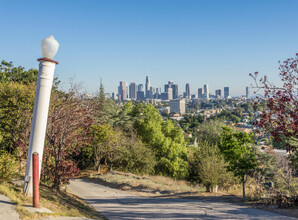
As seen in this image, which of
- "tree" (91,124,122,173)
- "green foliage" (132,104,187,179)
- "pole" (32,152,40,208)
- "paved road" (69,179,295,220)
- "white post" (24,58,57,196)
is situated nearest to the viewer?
"pole" (32,152,40,208)

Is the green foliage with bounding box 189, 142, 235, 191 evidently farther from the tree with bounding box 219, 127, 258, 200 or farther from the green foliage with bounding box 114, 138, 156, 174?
the green foliage with bounding box 114, 138, 156, 174

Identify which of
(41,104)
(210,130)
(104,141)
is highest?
(210,130)

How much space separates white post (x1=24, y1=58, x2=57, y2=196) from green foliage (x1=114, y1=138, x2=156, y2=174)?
46.5 feet

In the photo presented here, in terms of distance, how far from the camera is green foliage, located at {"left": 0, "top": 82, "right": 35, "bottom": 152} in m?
13.3

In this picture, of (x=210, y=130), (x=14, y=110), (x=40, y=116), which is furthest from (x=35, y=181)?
(x=210, y=130)

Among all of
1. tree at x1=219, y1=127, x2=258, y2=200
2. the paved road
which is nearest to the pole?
the paved road

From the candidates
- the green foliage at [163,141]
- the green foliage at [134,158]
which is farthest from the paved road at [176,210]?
the green foliage at [163,141]

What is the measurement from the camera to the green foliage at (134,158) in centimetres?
1969

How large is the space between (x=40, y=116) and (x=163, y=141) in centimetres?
1914

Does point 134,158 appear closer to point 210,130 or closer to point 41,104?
point 41,104

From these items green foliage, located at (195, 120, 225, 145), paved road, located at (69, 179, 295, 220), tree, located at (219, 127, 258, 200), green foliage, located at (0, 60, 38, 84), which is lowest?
paved road, located at (69, 179, 295, 220)

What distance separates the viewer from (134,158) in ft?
65.0

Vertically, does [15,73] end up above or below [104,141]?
above

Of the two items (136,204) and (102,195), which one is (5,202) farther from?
(102,195)
